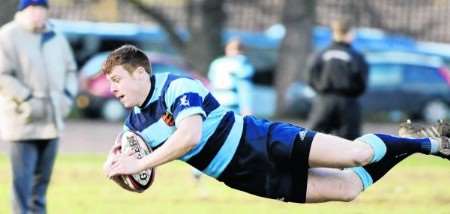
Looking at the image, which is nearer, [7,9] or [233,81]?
[233,81]

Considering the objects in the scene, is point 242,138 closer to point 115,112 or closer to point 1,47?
point 1,47

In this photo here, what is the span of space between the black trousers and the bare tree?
1789 cm

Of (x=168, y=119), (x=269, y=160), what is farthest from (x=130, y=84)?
(x=269, y=160)

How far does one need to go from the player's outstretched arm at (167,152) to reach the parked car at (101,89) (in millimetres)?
25070

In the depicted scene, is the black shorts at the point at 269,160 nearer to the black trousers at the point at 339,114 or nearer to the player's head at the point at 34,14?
the player's head at the point at 34,14

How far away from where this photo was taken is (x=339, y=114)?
646 inches

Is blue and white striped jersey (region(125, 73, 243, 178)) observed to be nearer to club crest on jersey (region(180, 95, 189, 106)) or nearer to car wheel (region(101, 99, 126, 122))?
club crest on jersey (region(180, 95, 189, 106))

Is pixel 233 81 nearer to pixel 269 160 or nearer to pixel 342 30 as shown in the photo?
pixel 342 30

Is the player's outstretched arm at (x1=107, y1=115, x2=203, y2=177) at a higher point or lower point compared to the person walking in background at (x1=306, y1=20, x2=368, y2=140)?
higher

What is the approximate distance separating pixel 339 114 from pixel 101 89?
→ 709 inches

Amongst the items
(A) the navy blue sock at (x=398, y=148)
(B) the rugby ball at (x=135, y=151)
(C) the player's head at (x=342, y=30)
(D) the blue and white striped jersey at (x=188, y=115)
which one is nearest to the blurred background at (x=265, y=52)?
Answer: (C) the player's head at (x=342, y=30)

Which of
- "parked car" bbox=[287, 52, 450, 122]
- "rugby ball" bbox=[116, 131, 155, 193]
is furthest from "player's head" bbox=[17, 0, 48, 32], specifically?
"parked car" bbox=[287, 52, 450, 122]

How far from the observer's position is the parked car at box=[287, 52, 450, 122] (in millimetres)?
35719

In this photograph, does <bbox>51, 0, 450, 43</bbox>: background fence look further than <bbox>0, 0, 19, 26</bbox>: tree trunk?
Yes
